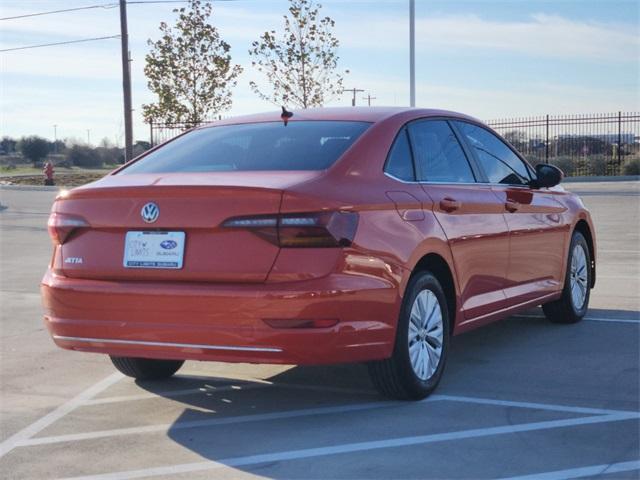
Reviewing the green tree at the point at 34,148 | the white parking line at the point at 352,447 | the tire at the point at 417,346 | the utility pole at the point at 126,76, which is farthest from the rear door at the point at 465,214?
the green tree at the point at 34,148

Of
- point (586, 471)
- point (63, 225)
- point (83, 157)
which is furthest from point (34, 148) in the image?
point (586, 471)

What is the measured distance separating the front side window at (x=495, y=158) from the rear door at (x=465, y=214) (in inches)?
→ 8.9

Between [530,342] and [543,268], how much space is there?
21.6 inches

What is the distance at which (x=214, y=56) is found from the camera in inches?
1538

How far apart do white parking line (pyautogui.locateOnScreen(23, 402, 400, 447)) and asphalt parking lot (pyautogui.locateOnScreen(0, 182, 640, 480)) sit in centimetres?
1

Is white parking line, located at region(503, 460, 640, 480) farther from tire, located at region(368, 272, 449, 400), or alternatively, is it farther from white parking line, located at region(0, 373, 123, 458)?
white parking line, located at region(0, 373, 123, 458)

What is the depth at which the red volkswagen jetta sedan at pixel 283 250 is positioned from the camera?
4.94 m

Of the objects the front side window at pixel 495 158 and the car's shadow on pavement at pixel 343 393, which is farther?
the front side window at pixel 495 158

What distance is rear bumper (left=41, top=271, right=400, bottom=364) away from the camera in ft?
16.1

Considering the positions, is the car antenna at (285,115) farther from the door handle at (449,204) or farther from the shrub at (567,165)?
the shrub at (567,165)

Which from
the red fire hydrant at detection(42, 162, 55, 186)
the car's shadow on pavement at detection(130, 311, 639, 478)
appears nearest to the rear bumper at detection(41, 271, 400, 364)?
the car's shadow on pavement at detection(130, 311, 639, 478)

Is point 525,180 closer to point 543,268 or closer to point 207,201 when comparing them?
point 543,268

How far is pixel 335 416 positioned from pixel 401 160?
152cm

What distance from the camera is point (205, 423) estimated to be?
17.5 ft
